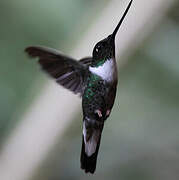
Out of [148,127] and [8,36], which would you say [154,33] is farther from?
[8,36]

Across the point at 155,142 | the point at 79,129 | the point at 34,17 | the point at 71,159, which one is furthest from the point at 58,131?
the point at 34,17

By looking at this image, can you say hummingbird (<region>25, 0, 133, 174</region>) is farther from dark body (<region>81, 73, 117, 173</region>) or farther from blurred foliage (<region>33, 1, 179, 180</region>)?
blurred foliage (<region>33, 1, 179, 180</region>)

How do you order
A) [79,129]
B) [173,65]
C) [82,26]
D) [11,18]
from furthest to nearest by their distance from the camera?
[11,18] < [82,26] < [79,129] < [173,65]

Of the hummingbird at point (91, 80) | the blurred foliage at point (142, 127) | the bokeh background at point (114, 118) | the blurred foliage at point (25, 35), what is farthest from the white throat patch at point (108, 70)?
the blurred foliage at point (25, 35)

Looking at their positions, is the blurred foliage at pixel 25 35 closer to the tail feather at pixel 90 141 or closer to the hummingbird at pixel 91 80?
the hummingbird at pixel 91 80

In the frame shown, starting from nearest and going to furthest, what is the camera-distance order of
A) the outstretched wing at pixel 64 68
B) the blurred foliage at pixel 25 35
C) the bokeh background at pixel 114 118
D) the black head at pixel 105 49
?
the black head at pixel 105 49 → the outstretched wing at pixel 64 68 → the bokeh background at pixel 114 118 → the blurred foliage at pixel 25 35

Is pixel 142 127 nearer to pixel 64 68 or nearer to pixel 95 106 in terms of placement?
pixel 64 68
